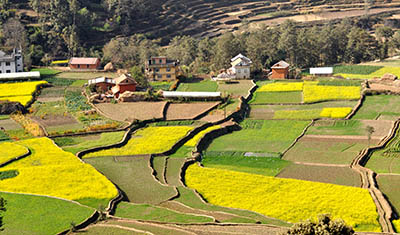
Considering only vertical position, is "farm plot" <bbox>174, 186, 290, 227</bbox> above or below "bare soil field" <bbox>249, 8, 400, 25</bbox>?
below

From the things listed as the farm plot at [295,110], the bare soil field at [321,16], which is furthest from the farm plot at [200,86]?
the bare soil field at [321,16]

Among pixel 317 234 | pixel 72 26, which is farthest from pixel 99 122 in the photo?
pixel 72 26

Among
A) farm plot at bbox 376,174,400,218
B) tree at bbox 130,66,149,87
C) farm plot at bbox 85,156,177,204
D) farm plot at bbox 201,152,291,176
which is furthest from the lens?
tree at bbox 130,66,149,87

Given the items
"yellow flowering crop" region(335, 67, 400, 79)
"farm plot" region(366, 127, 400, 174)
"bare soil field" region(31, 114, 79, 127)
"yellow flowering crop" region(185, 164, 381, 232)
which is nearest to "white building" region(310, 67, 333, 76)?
"yellow flowering crop" region(335, 67, 400, 79)

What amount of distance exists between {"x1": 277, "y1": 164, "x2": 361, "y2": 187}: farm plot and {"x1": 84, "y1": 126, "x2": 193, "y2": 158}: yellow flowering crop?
11.5 meters

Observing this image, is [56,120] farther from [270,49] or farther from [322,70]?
[322,70]

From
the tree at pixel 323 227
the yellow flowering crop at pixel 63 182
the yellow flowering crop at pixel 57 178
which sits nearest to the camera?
the tree at pixel 323 227

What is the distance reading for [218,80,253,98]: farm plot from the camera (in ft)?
235

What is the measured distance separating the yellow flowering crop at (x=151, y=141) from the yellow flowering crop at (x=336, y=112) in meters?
14.4

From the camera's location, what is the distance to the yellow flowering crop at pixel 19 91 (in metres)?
68.8

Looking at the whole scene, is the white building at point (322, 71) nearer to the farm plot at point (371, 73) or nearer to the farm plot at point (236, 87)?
the farm plot at point (371, 73)

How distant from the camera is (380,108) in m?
63.1

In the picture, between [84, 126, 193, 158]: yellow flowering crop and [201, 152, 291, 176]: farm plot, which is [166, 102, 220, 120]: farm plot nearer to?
[84, 126, 193, 158]: yellow flowering crop

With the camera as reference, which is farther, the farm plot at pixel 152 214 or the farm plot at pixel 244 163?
the farm plot at pixel 244 163
